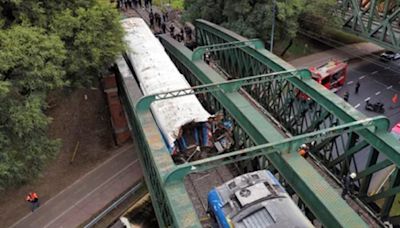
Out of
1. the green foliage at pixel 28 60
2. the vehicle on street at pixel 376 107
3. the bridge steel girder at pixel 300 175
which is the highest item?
the green foliage at pixel 28 60

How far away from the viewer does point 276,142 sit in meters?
11.4

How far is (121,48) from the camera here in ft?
71.6

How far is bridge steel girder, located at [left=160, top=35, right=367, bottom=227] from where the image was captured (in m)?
9.62

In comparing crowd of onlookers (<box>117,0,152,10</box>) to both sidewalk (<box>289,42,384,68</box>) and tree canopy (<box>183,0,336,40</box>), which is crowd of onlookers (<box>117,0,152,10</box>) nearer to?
tree canopy (<box>183,0,336,40</box>)

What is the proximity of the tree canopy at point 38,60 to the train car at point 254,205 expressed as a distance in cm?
966

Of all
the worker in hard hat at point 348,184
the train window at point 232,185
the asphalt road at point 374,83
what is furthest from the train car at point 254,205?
the asphalt road at point 374,83

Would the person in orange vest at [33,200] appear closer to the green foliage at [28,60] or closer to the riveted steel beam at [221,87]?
the green foliage at [28,60]

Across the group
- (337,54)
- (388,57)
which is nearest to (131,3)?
(337,54)

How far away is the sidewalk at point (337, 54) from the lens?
39.9 metres

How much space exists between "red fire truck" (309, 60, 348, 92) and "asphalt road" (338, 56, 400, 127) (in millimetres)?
1066

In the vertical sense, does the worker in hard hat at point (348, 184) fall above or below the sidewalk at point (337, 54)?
above

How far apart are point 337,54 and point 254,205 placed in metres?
36.3

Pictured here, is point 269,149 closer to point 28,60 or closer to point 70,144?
point 28,60

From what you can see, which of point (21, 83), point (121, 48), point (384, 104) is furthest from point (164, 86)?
point (384, 104)
